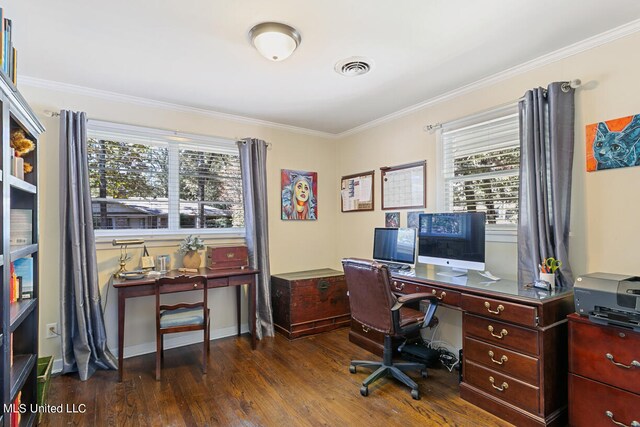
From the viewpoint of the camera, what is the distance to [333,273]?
390 centimetres

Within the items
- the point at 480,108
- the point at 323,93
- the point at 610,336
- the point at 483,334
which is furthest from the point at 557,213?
the point at 323,93

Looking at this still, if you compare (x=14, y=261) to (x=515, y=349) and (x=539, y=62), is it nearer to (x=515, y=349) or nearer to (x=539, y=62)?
(x=515, y=349)

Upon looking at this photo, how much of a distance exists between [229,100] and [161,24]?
1246mm

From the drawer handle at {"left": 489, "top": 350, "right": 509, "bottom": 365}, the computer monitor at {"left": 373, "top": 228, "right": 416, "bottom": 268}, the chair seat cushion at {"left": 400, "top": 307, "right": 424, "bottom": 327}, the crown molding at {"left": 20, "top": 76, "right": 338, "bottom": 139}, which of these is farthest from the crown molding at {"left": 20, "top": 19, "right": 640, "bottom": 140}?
the drawer handle at {"left": 489, "top": 350, "right": 509, "bottom": 365}

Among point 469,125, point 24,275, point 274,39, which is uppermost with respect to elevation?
point 274,39

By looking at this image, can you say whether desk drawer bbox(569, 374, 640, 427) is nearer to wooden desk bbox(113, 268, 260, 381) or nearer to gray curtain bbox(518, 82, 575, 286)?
gray curtain bbox(518, 82, 575, 286)

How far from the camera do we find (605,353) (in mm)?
1764

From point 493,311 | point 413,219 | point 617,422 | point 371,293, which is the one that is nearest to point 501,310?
point 493,311

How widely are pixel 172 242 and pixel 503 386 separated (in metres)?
3.03

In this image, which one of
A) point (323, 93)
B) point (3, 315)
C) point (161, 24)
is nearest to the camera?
point (3, 315)

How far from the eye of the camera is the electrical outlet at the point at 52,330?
2732mm

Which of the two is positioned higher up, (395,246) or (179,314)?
(395,246)

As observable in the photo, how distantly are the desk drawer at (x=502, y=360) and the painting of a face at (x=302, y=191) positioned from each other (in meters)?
2.45

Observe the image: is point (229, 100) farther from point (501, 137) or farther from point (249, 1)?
point (501, 137)
